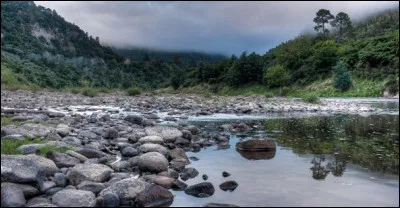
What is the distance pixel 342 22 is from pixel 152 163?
348 ft

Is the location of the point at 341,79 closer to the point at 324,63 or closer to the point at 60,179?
the point at 324,63

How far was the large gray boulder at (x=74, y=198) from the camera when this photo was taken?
252 inches

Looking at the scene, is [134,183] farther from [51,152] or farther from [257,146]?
[257,146]

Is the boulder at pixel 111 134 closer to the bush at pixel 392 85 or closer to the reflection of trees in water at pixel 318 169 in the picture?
the reflection of trees in water at pixel 318 169

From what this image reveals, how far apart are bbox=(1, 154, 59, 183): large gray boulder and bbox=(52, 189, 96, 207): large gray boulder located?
67 centimetres

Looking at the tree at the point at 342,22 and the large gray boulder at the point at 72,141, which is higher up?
the tree at the point at 342,22

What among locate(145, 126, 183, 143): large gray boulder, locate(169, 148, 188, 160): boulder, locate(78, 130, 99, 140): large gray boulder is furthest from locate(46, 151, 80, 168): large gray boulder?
locate(145, 126, 183, 143): large gray boulder

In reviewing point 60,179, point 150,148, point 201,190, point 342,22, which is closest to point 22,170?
point 60,179

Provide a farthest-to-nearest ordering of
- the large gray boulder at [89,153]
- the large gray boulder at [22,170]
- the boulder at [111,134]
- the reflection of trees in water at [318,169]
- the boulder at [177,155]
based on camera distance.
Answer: the boulder at [111,134], the boulder at [177,155], the large gray boulder at [89,153], the reflection of trees in water at [318,169], the large gray boulder at [22,170]

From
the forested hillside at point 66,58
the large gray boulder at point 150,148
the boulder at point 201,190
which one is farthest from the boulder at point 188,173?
the forested hillside at point 66,58

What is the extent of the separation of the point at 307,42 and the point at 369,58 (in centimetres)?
2782

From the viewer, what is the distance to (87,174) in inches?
307

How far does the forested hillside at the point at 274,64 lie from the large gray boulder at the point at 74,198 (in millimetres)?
2248

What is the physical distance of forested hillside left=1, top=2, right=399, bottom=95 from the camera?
6131cm
